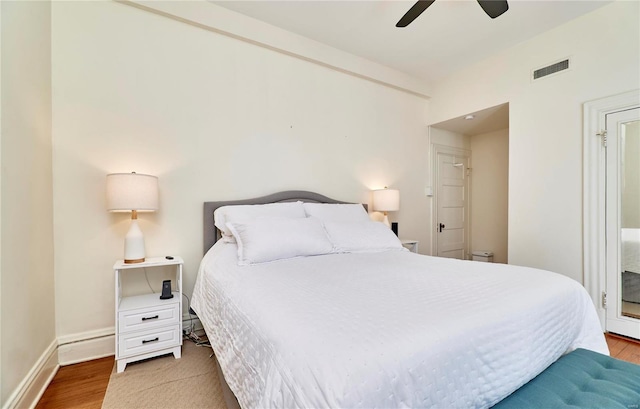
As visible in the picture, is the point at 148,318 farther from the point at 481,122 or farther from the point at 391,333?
the point at 481,122

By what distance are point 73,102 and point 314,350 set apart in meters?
2.51

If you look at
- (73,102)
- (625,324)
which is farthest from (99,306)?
(625,324)

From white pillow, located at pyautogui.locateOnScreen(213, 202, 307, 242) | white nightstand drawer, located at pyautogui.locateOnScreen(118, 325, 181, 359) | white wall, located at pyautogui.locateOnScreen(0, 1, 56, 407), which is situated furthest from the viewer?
white pillow, located at pyautogui.locateOnScreen(213, 202, 307, 242)

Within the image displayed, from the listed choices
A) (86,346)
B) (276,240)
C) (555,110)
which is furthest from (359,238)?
(555,110)

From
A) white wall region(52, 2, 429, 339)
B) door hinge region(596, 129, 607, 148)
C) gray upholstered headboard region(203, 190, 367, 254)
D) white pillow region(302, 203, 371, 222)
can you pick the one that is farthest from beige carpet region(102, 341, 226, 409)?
door hinge region(596, 129, 607, 148)

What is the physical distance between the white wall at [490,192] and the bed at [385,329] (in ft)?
9.82

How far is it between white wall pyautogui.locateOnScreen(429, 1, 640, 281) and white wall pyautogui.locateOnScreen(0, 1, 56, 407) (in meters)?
4.09

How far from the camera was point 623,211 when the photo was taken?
8.28 ft

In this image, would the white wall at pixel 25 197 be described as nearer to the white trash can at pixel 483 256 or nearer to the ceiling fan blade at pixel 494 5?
the ceiling fan blade at pixel 494 5

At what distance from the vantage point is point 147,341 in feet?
6.47

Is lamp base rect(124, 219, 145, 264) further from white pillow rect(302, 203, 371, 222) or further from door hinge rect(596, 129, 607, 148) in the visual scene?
door hinge rect(596, 129, 607, 148)

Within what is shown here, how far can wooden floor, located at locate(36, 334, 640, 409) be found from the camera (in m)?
1.61

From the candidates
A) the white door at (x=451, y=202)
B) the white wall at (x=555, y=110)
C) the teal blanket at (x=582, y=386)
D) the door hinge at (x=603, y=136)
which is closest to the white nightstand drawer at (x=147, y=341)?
the teal blanket at (x=582, y=386)

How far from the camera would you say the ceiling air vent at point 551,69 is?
9.31 feet
